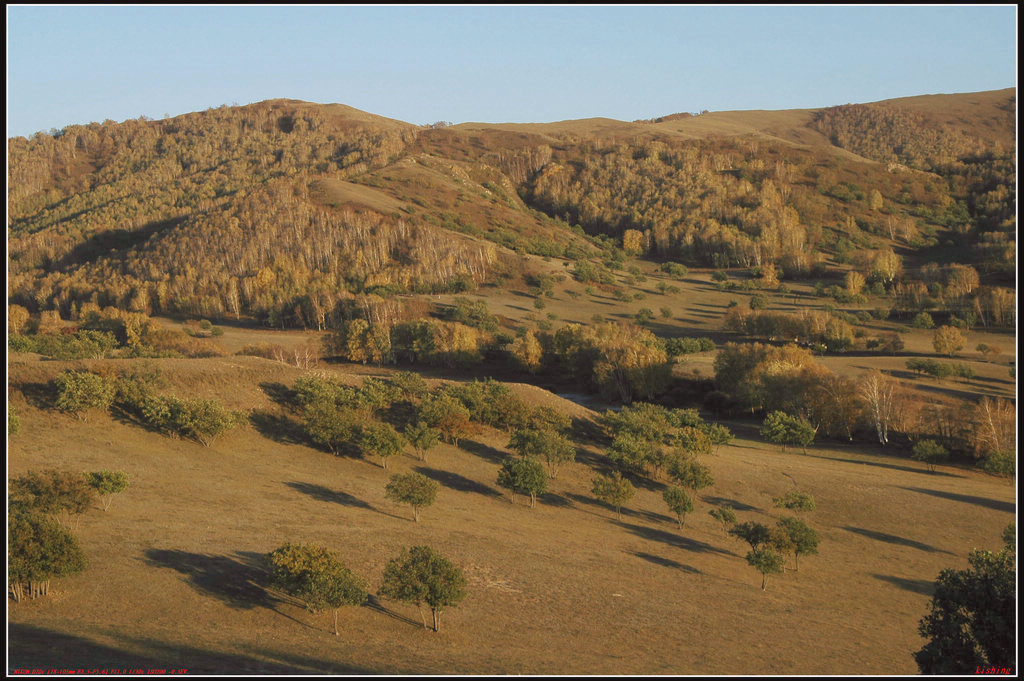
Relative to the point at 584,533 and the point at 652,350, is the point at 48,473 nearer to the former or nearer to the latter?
the point at 584,533

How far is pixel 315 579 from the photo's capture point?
23.5 metres

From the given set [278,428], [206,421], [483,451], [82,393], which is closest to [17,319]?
[82,393]

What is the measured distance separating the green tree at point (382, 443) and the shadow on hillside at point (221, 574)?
51.0 ft

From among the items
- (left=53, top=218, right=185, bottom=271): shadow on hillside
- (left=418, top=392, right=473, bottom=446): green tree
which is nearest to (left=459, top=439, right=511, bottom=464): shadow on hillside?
(left=418, top=392, right=473, bottom=446): green tree

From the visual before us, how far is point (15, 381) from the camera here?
4484 cm

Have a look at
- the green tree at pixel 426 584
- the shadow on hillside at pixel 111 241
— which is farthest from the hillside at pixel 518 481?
the shadow on hillside at pixel 111 241

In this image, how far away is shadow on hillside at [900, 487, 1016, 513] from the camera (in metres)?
42.7

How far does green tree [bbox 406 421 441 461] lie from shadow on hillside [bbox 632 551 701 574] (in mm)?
15445

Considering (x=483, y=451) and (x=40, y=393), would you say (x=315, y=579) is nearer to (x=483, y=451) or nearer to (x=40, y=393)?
(x=483, y=451)

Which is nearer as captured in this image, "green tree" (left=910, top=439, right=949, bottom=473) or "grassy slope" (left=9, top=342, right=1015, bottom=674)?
"grassy slope" (left=9, top=342, right=1015, bottom=674)

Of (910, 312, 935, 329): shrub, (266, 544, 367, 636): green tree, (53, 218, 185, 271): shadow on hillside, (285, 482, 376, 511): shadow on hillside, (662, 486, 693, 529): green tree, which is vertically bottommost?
(662, 486, 693, 529): green tree

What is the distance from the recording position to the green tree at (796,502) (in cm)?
4191

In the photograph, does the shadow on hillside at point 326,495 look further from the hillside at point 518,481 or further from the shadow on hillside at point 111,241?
the shadow on hillside at point 111,241

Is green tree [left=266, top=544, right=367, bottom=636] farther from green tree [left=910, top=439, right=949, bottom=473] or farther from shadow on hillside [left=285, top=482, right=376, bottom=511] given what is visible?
green tree [left=910, top=439, right=949, bottom=473]
